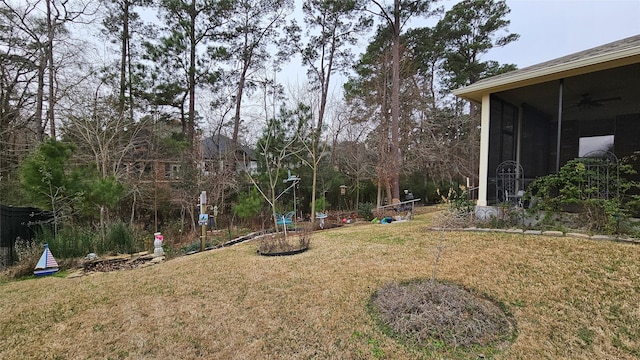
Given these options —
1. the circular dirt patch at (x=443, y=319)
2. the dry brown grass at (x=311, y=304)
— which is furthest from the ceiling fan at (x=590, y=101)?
the circular dirt patch at (x=443, y=319)

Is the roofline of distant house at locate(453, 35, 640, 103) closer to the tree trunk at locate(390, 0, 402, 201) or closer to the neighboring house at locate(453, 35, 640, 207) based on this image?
the neighboring house at locate(453, 35, 640, 207)

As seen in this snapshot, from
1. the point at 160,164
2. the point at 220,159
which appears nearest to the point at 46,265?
the point at 160,164

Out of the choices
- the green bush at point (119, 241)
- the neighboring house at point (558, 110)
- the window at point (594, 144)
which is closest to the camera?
the neighboring house at point (558, 110)

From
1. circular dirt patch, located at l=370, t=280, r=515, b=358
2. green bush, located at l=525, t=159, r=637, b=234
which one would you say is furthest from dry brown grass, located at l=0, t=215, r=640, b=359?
green bush, located at l=525, t=159, r=637, b=234

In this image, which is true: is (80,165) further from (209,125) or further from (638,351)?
(638,351)

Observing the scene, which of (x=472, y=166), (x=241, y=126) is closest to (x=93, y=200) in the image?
(x=241, y=126)

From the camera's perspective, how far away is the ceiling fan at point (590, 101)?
18.9ft

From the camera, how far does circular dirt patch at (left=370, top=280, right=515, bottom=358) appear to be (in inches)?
80.8

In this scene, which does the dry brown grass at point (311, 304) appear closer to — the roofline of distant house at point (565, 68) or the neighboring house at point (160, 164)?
the roofline of distant house at point (565, 68)

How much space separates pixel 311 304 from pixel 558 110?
22.3ft

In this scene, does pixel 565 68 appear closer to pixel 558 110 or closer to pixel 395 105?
pixel 558 110

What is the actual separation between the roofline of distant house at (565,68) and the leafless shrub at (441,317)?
438cm

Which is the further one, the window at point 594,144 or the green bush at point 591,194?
the window at point 594,144

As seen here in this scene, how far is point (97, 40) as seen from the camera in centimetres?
945
